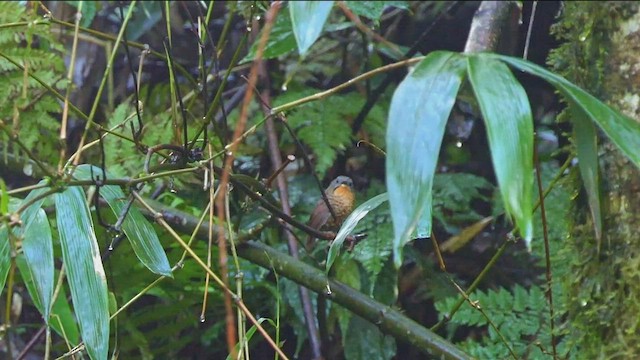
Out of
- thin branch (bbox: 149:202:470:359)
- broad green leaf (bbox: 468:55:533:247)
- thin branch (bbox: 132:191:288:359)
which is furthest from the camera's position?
A: thin branch (bbox: 149:202:470:359)

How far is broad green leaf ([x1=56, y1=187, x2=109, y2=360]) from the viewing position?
45.5 inches

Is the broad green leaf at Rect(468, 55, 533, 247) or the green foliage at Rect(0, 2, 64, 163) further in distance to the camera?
the green foliage at Rect(0, 2, 64, 163)

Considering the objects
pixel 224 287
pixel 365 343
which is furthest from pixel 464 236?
pixel 224 287

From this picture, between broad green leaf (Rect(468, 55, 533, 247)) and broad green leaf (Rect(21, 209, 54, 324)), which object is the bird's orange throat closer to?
broad green leaf (Rect(21, 209, 54, 324))

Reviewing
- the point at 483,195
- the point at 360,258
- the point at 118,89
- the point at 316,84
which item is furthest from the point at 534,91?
the point at 118,89

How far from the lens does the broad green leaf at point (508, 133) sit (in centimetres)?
82

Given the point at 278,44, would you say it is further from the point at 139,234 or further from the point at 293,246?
the point at 139,234

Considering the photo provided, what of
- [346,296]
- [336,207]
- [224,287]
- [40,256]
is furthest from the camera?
[336,207]

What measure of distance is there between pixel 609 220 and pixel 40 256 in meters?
0.95

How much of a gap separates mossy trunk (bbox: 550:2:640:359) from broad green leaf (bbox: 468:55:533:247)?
0.59 meters

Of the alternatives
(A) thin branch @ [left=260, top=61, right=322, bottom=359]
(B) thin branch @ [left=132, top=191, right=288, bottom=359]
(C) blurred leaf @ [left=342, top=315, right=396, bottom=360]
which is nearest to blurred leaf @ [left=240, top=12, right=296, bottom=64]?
(A) thin branch @ [left=260, top=61, right=322, bottom=359]

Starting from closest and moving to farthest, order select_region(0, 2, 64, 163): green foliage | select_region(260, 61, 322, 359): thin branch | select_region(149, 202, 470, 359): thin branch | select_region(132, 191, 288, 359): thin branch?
select_region(132, 191, 288, 359): thin branch
select_region(149, 202, 470, 359): thin branch
select_region(260, 61, 322, 359): thin branch
select_region(0, 2, 64, 163): green foliage

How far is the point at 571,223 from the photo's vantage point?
1.56 meters

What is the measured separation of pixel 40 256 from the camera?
1199 millimetres
